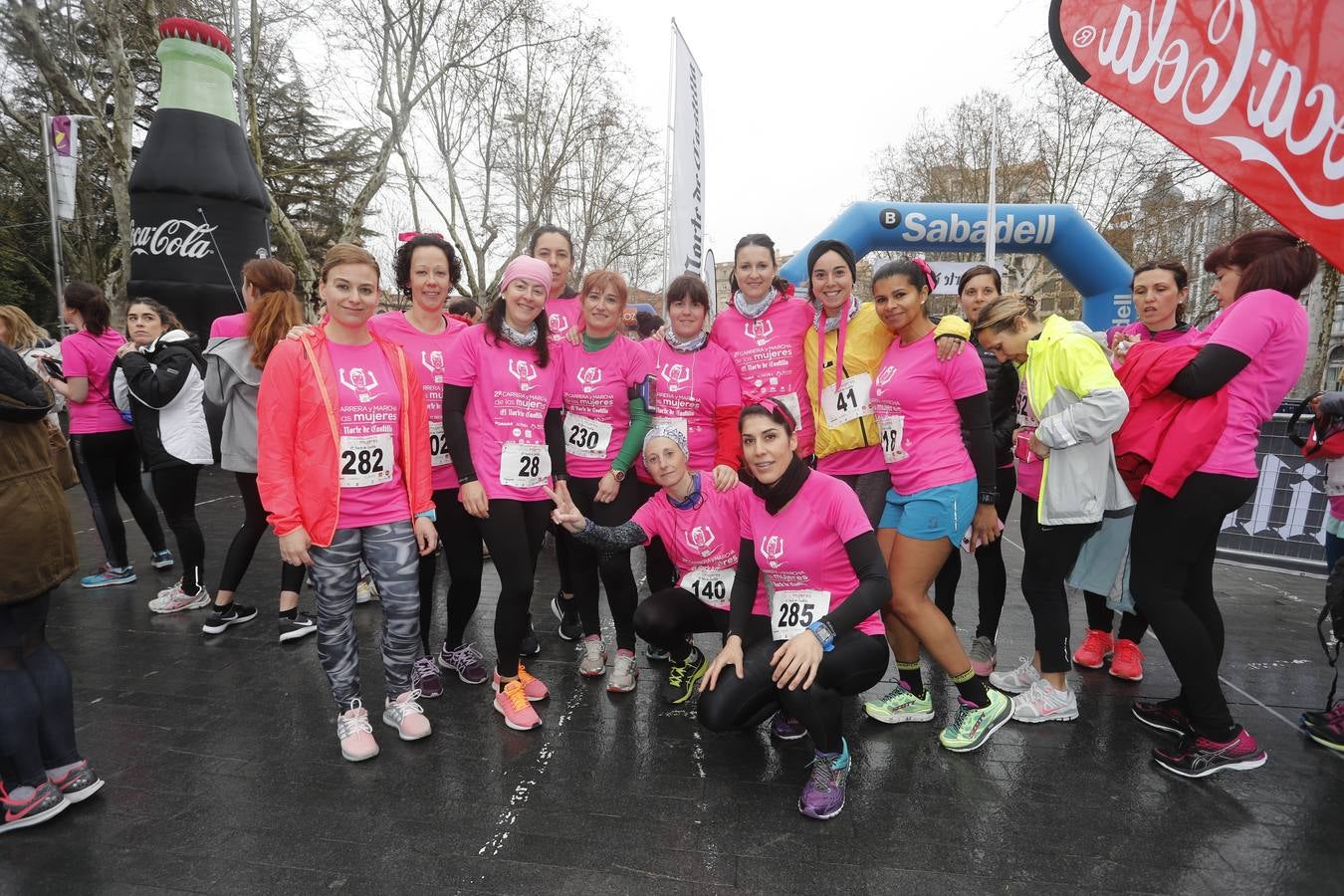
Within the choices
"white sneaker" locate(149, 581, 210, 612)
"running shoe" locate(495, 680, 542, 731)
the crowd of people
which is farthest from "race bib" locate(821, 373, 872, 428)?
"white sneaker" locate(149, 581, 210, 612)

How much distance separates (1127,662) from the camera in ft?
11.2

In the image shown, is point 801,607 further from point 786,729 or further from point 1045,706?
point 1045,706

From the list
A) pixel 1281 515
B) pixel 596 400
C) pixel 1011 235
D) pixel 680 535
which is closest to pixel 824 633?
pixel 680 535

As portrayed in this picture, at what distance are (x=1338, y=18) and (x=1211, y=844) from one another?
2.38 meters

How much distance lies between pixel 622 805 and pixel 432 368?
6.56 feet

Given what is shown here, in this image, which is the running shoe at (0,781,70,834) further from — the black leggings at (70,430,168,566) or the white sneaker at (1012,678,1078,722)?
the white sneaker at (1012,678,1078,722)

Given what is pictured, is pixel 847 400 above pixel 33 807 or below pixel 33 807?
above

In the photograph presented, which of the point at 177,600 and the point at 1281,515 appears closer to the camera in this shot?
the point at 177,600

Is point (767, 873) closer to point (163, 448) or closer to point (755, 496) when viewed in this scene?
point (755, 496)

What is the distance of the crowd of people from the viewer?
7.86ft

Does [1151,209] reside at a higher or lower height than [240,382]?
higher

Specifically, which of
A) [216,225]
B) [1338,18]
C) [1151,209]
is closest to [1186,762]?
[1338,18]

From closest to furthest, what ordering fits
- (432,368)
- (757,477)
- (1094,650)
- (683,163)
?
(757,477) < (432,368) < (1094,650) < (683,163)

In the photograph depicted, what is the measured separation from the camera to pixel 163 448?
3965mm
